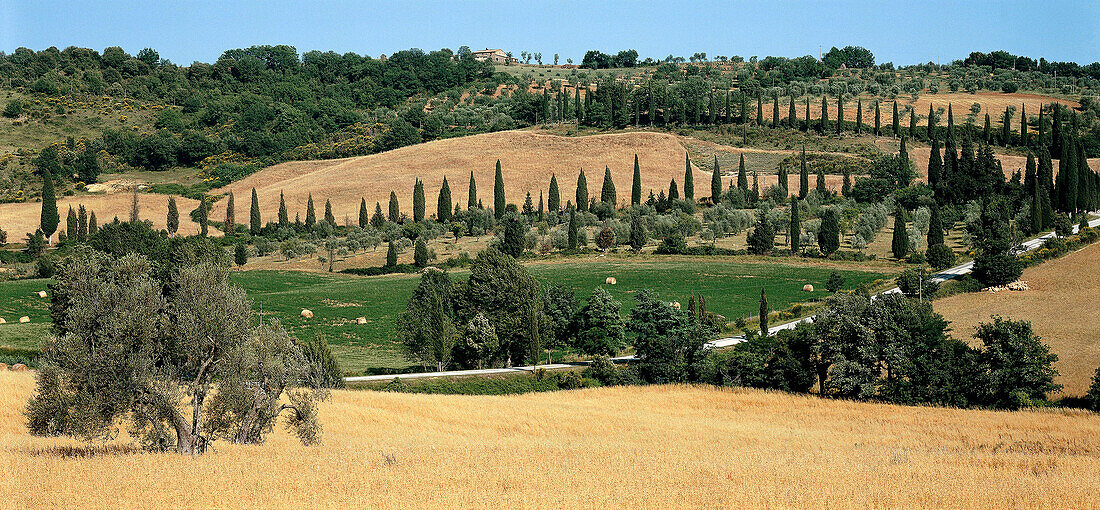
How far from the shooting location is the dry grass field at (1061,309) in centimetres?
5416

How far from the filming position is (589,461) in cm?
3002

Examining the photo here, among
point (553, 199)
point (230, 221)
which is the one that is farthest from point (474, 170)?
point (230, 221)

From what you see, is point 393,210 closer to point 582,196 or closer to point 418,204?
point 418,204

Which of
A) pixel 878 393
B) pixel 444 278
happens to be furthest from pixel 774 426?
pixel 444 278

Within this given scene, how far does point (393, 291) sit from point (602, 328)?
2779cm

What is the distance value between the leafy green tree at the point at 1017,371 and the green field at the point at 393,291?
25.3 meters

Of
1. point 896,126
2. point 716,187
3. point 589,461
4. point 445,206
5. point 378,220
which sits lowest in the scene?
point 589,461

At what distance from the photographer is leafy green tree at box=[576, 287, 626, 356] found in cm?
6366

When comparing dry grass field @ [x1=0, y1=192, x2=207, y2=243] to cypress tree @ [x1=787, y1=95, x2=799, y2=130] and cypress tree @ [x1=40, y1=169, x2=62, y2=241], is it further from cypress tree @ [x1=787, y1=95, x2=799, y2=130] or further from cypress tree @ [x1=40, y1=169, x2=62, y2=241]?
cypress tree @ [x1=787, y1=95, x2=799, y2=130]

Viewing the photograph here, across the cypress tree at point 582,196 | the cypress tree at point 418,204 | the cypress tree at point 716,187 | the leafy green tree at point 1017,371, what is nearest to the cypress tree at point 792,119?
the cypress tree at point 716,187

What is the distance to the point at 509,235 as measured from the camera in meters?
100

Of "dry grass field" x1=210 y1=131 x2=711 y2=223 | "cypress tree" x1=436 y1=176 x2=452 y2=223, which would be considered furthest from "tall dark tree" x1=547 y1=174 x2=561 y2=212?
"cypress tree" x1=436 y1=176 x2=452 y2=223

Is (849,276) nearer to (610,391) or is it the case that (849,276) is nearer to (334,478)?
(610,391)

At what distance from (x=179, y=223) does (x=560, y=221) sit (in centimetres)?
5466
